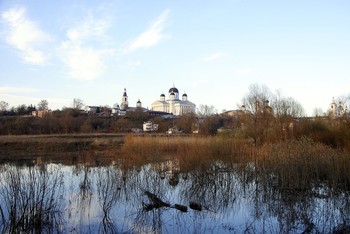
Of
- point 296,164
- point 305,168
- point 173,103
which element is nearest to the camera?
point 305,168

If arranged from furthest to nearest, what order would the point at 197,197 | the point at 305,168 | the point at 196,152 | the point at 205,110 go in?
the point at 205,110, the point at 196,152, the point at 305,168, the point at 197,197

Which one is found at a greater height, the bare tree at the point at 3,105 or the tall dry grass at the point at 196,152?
the bare tree at the point at 3,105

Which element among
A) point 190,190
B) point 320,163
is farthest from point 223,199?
point 320,163

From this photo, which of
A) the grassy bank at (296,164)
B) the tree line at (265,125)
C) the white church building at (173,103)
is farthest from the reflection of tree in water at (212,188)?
the white church building at (173,103)

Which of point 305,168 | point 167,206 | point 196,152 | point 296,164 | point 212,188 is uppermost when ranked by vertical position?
point 196,152

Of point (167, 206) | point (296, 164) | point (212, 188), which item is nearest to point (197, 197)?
point (212, 188)

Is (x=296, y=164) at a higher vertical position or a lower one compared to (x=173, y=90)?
lower

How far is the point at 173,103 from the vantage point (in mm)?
112875

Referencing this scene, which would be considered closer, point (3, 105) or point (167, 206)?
point (167, 206)

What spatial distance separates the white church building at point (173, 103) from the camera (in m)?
111

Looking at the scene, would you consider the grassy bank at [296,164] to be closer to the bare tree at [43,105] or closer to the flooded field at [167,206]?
the flooded field at [167,206]

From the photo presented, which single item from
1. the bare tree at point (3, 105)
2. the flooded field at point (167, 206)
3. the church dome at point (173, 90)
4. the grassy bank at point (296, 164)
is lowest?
the flooded field at point (167, 206)

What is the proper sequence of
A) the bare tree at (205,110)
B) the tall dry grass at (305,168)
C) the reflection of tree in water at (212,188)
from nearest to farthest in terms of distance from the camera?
the reflection of tree in water at (212,188) < the tall dry grass at (305,168) < the bare tree at (205,110)

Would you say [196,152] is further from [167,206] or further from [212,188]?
[167,206]
